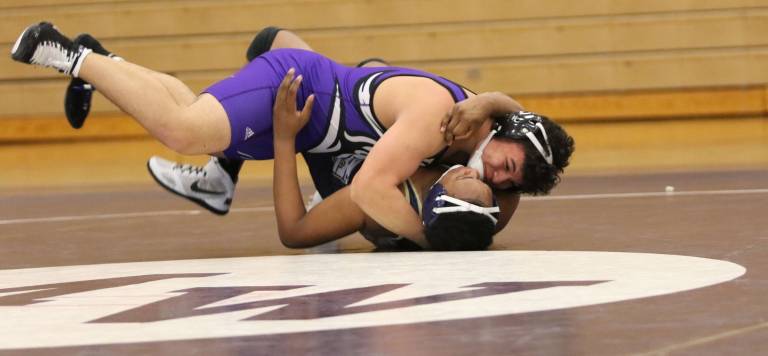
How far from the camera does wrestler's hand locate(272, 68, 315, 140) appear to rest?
301 cm

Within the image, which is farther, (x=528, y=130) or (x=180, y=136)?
(x=180, y=136)

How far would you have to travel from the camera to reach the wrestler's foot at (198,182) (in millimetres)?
3332

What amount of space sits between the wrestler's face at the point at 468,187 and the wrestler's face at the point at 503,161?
0.16ft

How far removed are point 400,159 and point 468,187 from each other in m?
0.16

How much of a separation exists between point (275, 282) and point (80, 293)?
1.19 ft

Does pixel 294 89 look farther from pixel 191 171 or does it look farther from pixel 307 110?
pixel 191 171

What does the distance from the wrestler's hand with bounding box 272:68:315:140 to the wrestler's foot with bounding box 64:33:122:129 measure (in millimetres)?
544

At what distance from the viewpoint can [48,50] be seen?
306 centimetres

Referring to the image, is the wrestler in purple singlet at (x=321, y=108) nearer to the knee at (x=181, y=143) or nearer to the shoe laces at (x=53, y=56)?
the knee at (x=181, y=143)

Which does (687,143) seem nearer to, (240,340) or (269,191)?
(269,191)

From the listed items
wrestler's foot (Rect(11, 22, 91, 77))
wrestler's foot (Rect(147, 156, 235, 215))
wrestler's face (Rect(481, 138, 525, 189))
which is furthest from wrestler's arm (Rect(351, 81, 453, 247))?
wrestler's foot (Rect(11, 22, 91, 77))

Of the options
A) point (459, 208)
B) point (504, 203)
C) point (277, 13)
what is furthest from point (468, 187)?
point (277, 13)

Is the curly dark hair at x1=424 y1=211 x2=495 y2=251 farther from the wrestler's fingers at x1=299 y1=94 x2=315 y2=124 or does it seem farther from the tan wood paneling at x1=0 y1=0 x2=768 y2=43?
the tan wood paneling at x1=0 y1=0 x2=768 y2=43

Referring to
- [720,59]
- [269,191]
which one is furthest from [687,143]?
[269,191]
